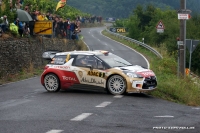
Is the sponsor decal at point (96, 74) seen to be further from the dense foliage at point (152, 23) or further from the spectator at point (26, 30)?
the dense foliage at point (152, 23)

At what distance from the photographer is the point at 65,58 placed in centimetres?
1895

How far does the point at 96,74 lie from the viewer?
59.3 feet

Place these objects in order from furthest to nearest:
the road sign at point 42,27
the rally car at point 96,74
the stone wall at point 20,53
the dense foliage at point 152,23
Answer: the dense foliage at point 152,23 < the road sign at point 42,27 < the stone wall at point 20,53 < the rally car at point 96,74

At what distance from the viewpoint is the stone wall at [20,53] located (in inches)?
1050

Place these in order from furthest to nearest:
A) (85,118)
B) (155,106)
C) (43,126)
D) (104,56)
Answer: (104,56) < (155,106) < (85,118) < (43,126)

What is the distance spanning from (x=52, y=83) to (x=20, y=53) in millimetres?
10905

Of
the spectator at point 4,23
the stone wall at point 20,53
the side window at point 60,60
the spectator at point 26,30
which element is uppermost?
the spectator at point 4,23

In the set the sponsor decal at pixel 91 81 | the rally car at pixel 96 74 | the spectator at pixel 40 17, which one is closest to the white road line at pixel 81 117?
the rally car at pixel 96 74

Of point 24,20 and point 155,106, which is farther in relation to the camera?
point 24,20

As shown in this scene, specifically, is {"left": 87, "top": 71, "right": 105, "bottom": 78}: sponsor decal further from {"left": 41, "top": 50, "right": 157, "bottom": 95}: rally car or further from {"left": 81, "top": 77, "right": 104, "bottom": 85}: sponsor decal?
{"left": 81, "top": 77, "right": 104, "bottom": 85}: sponsor decal

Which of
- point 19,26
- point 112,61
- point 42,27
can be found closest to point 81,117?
point 112,61

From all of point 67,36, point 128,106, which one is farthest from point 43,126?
point 67,36

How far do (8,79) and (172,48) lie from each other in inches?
872

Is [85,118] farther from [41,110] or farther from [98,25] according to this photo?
[98,25]
